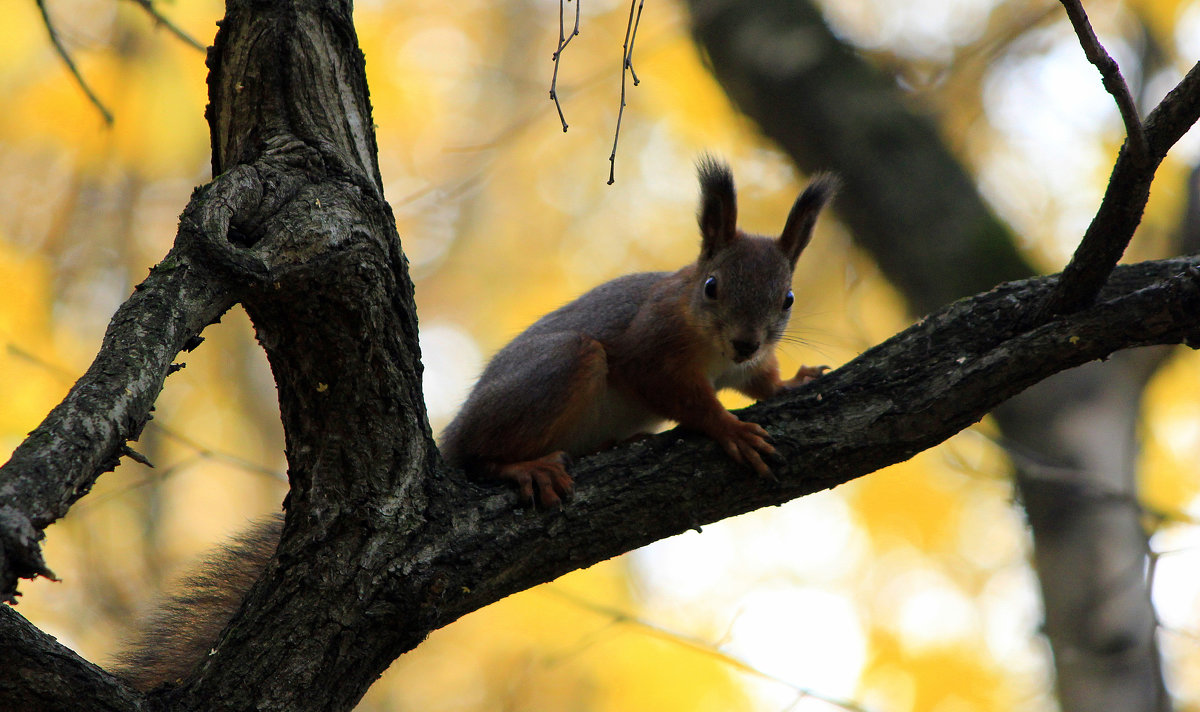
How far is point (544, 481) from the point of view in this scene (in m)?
2.46

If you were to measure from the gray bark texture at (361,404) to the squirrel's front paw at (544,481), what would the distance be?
0.13 feet

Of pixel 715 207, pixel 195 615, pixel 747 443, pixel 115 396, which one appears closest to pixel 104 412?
pixel 115 396

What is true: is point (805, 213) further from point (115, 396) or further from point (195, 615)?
point (115, 396)

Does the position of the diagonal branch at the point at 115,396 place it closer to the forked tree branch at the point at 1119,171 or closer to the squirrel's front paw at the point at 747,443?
the squirrel's front paw at the point at 747,443

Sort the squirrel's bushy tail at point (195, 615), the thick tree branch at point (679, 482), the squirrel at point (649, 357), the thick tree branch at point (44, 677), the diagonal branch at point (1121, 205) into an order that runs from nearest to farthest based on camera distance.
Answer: the thick tree branch at point (44, 677)
the diagonal branch at point (1121, 205)
the thick tree branch at point (679, 482)
the squirrel's bushy tail at point (195, 615)
the squirrel at point (649, 357)

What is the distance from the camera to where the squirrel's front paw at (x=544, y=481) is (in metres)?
2.42

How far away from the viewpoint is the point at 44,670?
1.78 m

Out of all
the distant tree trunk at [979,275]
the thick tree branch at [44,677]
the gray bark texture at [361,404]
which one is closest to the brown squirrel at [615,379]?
the gray bark texture at [361,404]

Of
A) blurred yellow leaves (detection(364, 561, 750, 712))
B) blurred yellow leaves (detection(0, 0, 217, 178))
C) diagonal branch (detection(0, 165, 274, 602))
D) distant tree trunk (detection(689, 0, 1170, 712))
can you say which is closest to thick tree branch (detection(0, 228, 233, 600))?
diagonal branch (detection(0, 165, 274, 602))

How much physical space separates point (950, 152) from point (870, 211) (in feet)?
1.76

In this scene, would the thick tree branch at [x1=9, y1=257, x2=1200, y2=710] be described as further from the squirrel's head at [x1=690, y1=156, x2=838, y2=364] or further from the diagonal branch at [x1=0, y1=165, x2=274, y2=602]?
the diagonal branch at [x1=0, y1=165, x2=274, y2=602]

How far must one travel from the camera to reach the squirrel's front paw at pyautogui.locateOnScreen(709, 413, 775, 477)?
2.45 m

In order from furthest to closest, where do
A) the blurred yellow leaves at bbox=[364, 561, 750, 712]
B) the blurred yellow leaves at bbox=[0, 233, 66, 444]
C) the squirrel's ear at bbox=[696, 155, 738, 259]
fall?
the blurred yellow leaves at bbox=[364, 561, 750, 712]
the blurred yellow leaves at bbox=[0, 233, 66, 444]
the squirrel's ear at bbox=[696, 155, 738, 259]

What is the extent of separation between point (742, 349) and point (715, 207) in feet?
2.15
